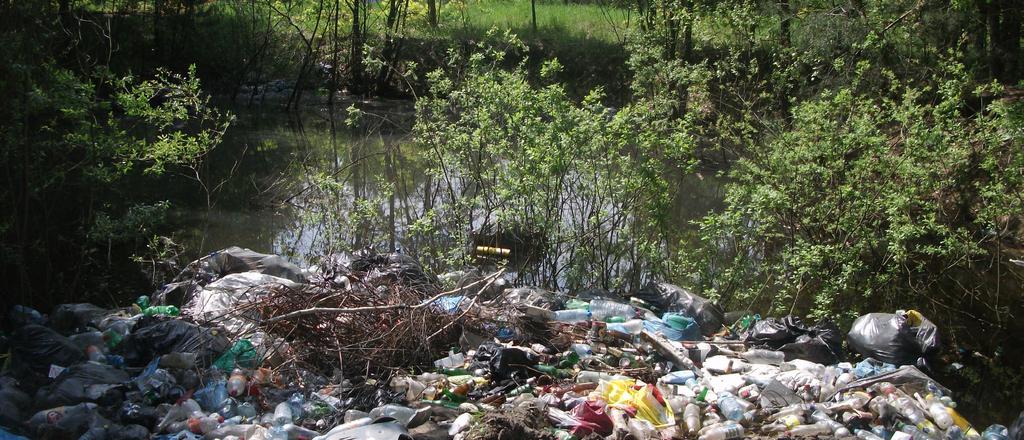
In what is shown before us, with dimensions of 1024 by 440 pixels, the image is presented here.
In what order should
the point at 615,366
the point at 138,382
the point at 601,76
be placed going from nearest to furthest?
the point at 138,382 < the point at 615,366 < the point at 601,76

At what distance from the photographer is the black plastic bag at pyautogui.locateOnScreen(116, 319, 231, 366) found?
4867mm

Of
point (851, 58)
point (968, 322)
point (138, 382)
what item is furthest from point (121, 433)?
point (851, 58)

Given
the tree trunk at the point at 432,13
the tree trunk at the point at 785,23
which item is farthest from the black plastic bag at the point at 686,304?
the tree trunk at the point at 432,13

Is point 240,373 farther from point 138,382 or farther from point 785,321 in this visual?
point 785,321

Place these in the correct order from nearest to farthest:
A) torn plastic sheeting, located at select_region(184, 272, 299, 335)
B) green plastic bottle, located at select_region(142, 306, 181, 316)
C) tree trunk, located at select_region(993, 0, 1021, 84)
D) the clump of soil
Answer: the clump of soil
torn plastic sheeting, located at select_region(184, 272, 299, 335)
green plastic bottle, located at select_region(142, 306, 181, 316)
tree trunk, located at select_region(993, 0, 1021, 84)

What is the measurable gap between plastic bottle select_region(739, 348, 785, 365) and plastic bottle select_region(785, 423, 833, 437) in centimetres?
97

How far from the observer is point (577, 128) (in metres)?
6.75

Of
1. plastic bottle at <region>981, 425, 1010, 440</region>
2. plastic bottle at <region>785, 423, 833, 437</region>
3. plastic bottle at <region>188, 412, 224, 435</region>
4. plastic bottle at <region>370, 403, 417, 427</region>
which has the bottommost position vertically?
plastic bottle at <region>981, 425, 1010, 440</region>

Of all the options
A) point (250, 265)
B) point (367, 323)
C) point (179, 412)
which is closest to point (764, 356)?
point (367, 323)

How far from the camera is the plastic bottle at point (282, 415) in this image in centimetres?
418

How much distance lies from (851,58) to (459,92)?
5308 millimetres

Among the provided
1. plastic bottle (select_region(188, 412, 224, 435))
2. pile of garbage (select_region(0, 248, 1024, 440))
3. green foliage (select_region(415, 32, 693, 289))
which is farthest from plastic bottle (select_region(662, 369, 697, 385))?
plastic bottle (select_region(188, 412, 224, 435))

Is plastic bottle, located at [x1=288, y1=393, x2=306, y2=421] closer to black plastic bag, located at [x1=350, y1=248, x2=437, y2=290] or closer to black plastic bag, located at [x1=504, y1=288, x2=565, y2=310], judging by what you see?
black plastic bag, located at [x1=350, y1=248, x2=437, y2=290]

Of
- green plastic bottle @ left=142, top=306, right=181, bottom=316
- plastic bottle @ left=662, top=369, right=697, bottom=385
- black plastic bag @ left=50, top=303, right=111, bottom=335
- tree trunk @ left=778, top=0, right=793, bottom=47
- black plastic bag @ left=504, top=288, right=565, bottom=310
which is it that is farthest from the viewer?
tree trunk @ left=778, top=0, right=793, bottom=47
